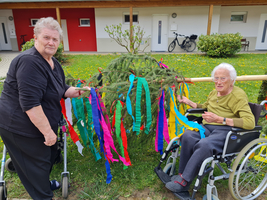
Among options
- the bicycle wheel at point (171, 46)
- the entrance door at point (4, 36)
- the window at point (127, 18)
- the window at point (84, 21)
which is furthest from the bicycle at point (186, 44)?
the entrance door at point (4, 36)

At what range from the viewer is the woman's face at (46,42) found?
1907mm

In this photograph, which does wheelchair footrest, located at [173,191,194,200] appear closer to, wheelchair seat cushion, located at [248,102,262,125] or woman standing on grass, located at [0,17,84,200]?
wheelchair seat cushion, located at [248,102,262,125]

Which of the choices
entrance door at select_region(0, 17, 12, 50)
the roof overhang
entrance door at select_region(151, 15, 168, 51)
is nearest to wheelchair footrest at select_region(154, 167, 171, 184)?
the roof overhang

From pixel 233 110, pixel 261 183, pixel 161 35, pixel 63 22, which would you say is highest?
pixel 63 22

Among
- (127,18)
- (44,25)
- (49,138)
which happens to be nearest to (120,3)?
(127,18)

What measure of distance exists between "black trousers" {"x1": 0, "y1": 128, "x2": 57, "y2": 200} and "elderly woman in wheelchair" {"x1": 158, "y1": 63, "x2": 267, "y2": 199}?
1373 mm

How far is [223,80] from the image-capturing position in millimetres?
2438

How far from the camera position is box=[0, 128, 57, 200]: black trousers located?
2.02m

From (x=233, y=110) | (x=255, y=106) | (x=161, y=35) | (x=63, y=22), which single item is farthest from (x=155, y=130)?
(x=63, y=22)

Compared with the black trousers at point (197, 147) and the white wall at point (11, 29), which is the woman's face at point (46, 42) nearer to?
the black trousers at point (197, 147)

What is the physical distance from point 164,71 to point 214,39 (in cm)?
1003

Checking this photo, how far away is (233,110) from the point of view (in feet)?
7.97

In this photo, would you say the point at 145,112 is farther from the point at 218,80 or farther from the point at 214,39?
the point at 214,39

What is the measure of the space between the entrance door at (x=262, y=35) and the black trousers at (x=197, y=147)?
51.5 feet
